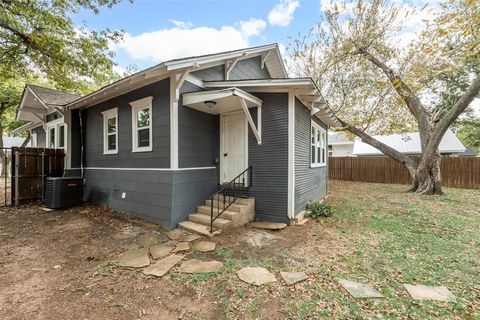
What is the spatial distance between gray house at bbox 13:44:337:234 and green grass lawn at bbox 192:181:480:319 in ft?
4.54

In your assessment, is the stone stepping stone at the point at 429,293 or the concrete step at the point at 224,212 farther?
the concrete step at the point at 224,212

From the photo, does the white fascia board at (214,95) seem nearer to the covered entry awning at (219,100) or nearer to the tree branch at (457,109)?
the covered entry awning at (219,100)

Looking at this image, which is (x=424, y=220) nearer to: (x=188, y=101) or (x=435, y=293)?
(x=435, y=293)

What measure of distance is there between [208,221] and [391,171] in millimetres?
13257

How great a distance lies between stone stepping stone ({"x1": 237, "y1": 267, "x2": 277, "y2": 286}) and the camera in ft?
9.85

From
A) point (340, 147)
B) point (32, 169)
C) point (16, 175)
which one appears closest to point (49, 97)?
point (32, 169)

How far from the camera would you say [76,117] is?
8.02m

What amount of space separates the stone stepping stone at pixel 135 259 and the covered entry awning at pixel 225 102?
10.8 ft

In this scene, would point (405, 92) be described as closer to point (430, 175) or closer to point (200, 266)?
point (430, 175)

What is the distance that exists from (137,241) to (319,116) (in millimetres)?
7021

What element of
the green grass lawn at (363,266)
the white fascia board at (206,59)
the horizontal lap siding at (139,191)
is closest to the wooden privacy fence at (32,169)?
the horizontal lap siding at (139,191)

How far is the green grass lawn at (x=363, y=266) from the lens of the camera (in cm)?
246

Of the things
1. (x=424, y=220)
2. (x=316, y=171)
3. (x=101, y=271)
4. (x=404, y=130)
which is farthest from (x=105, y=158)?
(x=404, y=130)

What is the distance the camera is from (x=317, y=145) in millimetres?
8398
